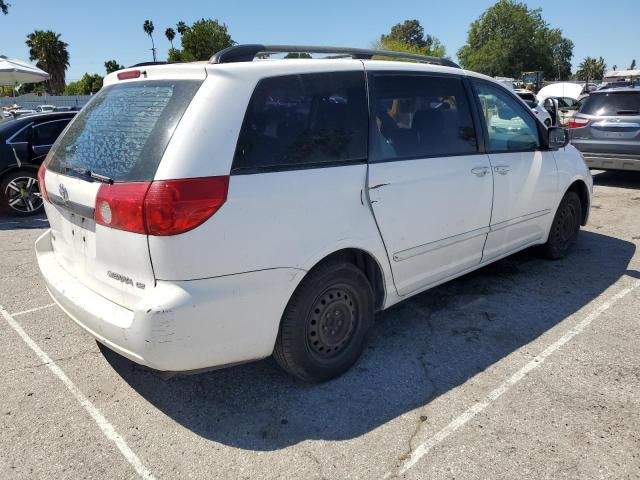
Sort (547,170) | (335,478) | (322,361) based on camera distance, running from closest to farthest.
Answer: (335,478), (322,361), (547,170)

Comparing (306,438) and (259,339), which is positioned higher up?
(259,339)

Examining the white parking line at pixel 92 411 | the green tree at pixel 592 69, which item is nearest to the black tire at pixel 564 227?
the white parking line at pixel 92 411

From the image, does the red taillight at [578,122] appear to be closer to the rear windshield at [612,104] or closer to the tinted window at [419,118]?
the rear windshield at [612,104]

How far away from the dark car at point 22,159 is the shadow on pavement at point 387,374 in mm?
5430

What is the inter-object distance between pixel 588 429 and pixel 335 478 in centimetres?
134

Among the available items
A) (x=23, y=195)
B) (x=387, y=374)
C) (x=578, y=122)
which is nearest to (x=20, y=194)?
(x=23, y=195)

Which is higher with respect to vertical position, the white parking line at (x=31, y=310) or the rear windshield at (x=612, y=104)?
the rear windshield at (x=612, y=104)

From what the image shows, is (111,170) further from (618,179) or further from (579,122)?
(618,179)

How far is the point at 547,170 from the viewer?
14.8 ft

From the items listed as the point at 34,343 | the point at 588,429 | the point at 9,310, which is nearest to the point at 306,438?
the point at 588,429

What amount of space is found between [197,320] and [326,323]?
0.86 metres

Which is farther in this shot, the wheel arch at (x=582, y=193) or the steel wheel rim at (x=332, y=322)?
the wheel arch at (x=582, y=193)

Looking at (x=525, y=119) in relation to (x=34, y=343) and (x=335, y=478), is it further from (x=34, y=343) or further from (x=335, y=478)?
(x=34, y=343)

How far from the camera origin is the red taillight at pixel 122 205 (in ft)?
7.53
